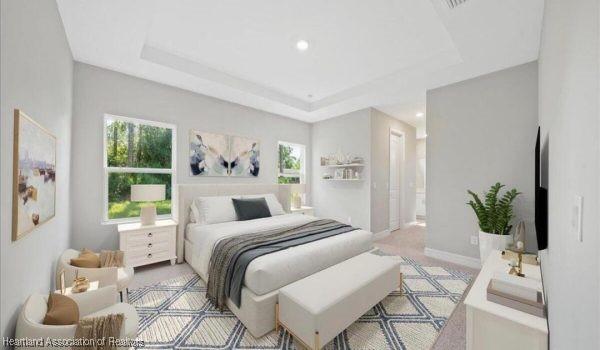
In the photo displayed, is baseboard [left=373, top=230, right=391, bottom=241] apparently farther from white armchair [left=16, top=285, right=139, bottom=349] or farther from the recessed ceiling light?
white armchair [left=16, top=285, right=139, bottom=349]

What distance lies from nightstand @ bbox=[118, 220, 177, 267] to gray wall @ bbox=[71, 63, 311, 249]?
1.26 ft

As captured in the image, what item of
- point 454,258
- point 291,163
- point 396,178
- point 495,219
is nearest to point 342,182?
point 291,163

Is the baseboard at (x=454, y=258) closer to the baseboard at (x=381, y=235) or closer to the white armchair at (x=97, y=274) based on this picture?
the baseboard at (x=381, y=235)

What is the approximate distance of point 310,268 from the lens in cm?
216

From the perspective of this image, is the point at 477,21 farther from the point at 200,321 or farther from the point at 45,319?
the point at 45,319

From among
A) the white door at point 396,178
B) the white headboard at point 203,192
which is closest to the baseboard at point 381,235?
the white door at point 396,178

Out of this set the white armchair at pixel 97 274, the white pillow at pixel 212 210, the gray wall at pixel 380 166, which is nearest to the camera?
the white armchair at pixel 97 274

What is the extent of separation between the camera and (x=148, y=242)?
3029 mm

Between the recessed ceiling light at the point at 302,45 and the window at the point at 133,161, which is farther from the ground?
the recessed ceiling light at the point at 302,45

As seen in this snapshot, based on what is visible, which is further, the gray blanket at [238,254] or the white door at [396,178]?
the white door at [396,178]

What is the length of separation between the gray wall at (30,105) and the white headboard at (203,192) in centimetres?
120

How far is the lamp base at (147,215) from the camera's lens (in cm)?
312

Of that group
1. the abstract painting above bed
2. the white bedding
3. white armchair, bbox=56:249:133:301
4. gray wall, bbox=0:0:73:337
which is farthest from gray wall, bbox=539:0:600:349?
the abstract painting above bed

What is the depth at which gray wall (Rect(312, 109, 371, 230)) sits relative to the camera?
4.53 meters
